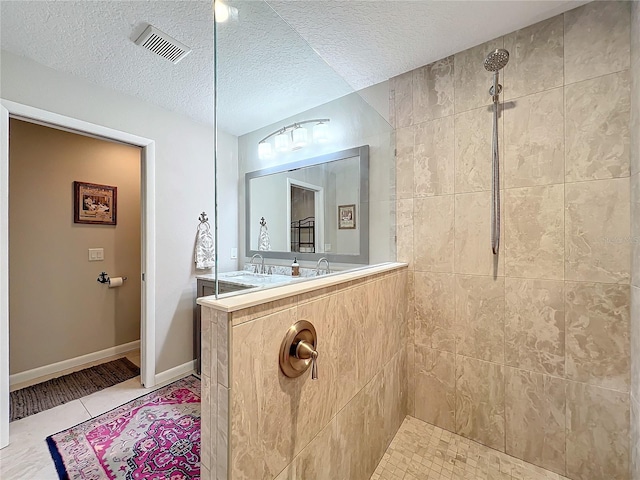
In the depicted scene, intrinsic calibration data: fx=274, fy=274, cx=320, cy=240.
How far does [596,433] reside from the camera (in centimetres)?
134

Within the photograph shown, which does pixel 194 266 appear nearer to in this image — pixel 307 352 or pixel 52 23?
pixel 52 23

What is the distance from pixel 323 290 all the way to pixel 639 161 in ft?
4.69

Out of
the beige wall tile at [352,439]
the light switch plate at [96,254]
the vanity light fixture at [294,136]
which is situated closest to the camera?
the beige wall tile at [352,439]

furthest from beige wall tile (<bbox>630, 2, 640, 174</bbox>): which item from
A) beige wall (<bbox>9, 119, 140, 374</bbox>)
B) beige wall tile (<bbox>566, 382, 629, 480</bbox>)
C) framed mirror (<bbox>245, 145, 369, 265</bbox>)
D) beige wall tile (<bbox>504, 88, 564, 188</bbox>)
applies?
beige wall (<bbox>9, 119, 140, 374</bbox>)

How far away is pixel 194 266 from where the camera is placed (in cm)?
251

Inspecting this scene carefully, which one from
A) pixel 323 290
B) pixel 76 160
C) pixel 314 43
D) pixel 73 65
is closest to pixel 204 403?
pixel 323 290

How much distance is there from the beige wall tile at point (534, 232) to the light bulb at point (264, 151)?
152cm

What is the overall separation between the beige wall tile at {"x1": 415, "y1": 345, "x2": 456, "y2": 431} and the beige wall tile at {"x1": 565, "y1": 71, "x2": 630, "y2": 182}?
1.24 metres

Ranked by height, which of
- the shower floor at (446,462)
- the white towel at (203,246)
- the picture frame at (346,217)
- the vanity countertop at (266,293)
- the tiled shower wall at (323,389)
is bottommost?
the shower floor at (446,462)

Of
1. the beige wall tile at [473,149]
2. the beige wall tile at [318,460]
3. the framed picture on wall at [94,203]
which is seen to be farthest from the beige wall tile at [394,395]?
the framed picture on wall at [94,203]

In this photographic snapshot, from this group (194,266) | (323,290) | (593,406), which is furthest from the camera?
(194,266)

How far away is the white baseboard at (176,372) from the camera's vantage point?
228 centimetres

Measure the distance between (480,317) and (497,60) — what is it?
139cm

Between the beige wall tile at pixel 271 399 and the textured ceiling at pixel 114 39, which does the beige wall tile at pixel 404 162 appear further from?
the textured ceiling at pixel 114 39
